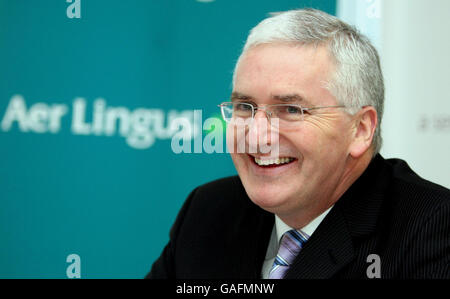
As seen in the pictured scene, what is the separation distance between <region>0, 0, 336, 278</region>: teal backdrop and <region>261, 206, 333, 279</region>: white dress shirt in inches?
31.1

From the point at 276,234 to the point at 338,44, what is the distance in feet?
2.06

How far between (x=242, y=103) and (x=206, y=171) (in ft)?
2.95

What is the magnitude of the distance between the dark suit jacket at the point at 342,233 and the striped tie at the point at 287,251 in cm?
6

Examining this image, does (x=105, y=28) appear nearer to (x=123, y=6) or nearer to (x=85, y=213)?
(x=123, y=6)

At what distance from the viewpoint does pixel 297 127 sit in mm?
1347

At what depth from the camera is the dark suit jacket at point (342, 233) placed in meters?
1.24

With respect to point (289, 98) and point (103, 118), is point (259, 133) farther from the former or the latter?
point (103, 118)

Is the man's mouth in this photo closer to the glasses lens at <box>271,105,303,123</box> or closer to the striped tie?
the glasses lens at <box>271,105,303,123</box>

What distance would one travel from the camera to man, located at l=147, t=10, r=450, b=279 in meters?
1.29

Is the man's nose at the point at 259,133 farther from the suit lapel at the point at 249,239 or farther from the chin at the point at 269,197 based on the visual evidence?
the suit lapel at the point at 249,239

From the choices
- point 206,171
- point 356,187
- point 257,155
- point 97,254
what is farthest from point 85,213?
point 356,187

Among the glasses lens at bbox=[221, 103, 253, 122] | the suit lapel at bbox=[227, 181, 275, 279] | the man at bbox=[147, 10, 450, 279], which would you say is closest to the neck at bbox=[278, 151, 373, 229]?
the man at bbox=[147, 10, 450, 279]

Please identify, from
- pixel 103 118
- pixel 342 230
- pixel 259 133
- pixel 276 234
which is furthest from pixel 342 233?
pixel 103 118

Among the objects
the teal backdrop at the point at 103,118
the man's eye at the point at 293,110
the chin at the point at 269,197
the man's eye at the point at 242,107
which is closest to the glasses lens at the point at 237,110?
the man's eye at the point at 242,107
